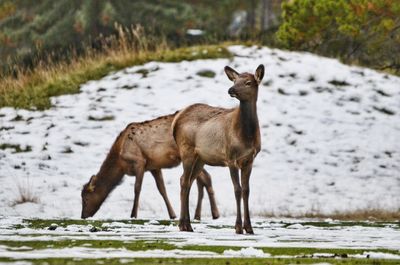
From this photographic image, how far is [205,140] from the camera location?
41.3 feet

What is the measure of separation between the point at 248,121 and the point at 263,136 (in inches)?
438

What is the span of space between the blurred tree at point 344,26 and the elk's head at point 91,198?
12.9 m

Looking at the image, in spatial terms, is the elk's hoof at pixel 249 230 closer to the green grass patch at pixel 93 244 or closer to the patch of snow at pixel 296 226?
the patch of snow at pixel 296 226

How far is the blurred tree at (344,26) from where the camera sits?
2842cm

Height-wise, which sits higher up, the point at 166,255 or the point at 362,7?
the point at 362,7

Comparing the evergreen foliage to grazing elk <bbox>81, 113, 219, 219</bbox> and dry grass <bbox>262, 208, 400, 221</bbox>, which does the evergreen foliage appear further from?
grazing elk <bbox>81, 113, 219, 219</bbox>

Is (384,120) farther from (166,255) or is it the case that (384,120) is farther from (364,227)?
(166,255)

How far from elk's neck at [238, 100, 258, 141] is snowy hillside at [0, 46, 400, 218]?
19.9ft

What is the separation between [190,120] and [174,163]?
351 centimetres

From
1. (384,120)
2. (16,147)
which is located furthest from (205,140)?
(384,120)

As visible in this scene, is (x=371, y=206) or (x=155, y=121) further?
(x=371, y=206)

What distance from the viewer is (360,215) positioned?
17.6 m

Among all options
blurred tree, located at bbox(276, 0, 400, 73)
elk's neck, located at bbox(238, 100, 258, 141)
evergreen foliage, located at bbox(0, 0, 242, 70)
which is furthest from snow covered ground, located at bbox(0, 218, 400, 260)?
evergreen foliage, located at bbox(0, 0, 242, 70)

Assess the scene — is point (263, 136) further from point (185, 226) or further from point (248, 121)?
point (248, 121)
